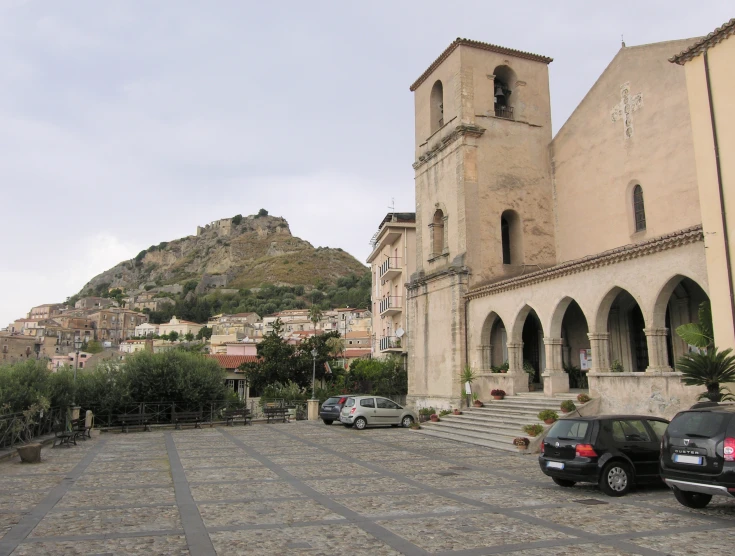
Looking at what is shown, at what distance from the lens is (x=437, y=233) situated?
91.1ft

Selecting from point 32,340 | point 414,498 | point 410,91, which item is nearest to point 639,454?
point 414,498

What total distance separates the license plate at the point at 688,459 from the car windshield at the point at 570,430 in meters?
1.97

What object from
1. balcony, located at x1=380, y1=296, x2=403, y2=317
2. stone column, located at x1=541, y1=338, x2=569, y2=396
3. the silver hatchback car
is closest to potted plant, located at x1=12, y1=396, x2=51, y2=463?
the silver hatchback car

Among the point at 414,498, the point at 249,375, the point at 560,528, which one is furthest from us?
the point at 249,375

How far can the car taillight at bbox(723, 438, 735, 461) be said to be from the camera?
803 cm

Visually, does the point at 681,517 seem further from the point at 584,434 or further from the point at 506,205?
the point at 506,205

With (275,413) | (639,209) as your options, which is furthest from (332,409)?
A: (639,209)

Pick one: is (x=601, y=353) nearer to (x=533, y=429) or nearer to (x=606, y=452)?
(x=533, y=429)

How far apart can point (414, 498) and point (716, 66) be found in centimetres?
1226

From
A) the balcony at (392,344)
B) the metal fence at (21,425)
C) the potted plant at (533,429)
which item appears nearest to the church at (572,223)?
the potted plant at (533,429)

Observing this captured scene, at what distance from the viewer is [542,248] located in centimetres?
2584

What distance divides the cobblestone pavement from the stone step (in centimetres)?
148

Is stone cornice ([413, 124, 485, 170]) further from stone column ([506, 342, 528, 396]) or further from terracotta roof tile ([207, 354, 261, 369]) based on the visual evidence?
terracotta roof tile ([207, 354, 261, 369])

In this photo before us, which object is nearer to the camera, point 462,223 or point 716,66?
point 716,66
